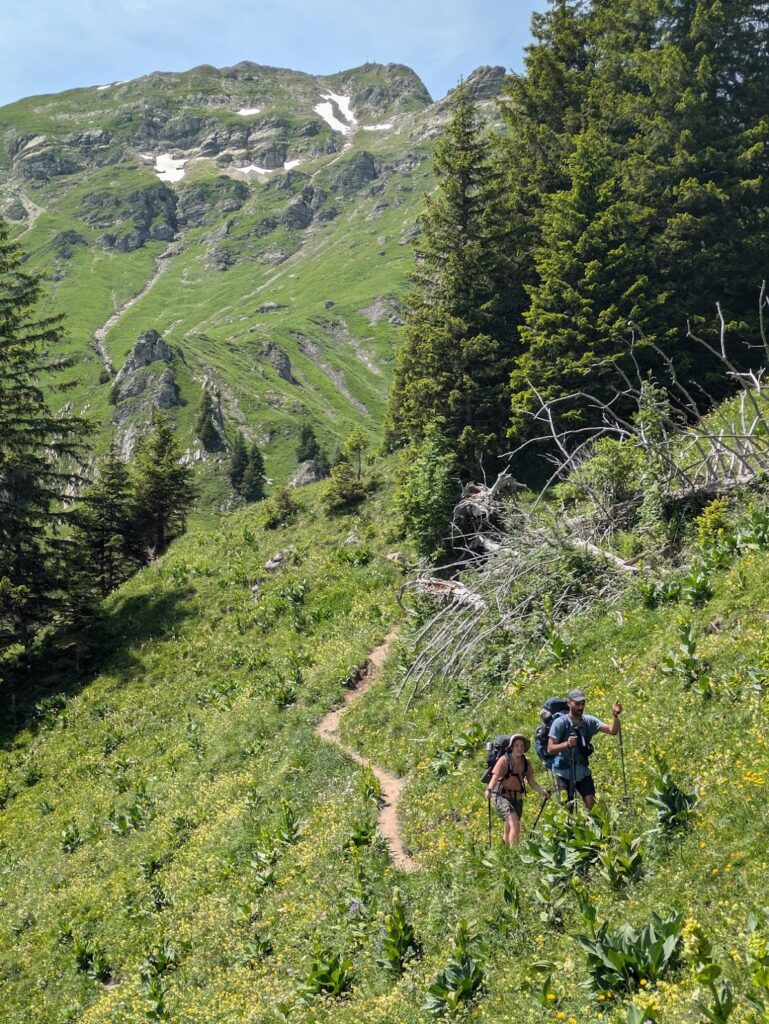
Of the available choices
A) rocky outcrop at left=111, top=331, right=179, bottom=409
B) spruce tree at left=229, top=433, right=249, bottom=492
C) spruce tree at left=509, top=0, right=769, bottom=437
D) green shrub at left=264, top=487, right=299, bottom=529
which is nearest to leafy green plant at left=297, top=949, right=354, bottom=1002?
spruce tree at left=509, top=0, right=769, bottom=437

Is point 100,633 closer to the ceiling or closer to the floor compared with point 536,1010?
closer to the ceiling

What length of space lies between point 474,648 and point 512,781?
6543 mm

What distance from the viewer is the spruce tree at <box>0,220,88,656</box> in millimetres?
27047

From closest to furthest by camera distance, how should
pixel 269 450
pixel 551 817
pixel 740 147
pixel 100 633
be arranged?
pixel 551 817, pixel 740 147, pixel 100 633, pixel 269 450

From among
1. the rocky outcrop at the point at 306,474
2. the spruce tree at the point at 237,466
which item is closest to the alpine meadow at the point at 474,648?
the rocky outcrop at the point at 306,474

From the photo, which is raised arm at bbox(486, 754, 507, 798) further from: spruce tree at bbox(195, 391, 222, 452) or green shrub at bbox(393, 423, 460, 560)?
spruce tree at bbox(195, 391, 222, 452)

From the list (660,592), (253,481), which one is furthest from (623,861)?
(253,481)

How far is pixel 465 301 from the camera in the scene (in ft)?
87.1

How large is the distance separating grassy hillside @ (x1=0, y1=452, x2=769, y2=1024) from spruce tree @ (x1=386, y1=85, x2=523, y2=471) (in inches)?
328

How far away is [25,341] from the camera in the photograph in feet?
91.3

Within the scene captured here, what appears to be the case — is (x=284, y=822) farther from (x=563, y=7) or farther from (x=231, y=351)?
(x=231, y=351)

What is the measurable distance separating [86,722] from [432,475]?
1537 cm

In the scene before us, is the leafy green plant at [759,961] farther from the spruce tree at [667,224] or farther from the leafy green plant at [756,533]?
the spruce tree at [667,224]

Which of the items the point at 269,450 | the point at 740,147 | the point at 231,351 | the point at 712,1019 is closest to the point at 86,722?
the point at 712,1019
